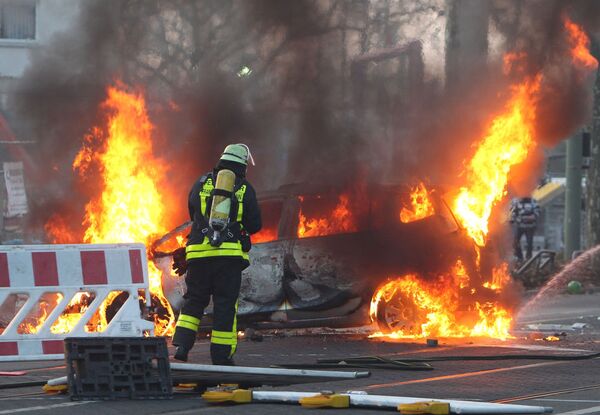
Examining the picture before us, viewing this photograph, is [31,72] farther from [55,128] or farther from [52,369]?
[52,369]

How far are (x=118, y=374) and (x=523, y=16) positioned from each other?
6.41 m

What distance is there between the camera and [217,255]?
10.1 m

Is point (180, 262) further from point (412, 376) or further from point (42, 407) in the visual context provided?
point (42, 407)

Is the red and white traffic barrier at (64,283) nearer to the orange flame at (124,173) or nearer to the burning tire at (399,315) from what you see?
the burning tire at (399,315)

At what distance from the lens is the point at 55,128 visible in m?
14.5

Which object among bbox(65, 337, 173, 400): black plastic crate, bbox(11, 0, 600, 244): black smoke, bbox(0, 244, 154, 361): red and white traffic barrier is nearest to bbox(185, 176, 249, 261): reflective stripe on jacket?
bbox(0, 244, 154, 361): red and white traffic barrier

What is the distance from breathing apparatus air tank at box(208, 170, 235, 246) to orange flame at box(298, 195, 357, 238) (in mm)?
2530

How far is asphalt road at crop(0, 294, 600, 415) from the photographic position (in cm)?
795

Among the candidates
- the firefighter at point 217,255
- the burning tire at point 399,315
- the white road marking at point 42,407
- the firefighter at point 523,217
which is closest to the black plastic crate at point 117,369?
the white road marking at point 42,407

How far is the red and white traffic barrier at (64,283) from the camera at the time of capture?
418 inches

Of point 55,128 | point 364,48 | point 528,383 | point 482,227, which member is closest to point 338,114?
point 364,48

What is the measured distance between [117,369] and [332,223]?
4649mm

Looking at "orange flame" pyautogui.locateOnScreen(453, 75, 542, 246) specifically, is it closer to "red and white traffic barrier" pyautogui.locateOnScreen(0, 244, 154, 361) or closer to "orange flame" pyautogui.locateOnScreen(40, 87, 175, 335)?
"orange flame" pyautogui.locateOnScreen(40, 87, 175, 335)

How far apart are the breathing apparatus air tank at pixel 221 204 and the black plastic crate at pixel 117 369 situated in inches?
71.5
